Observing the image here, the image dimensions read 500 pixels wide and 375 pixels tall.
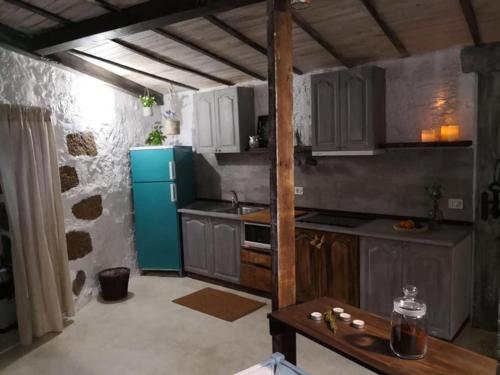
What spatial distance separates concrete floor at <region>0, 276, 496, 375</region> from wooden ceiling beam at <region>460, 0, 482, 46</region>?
2.45 m

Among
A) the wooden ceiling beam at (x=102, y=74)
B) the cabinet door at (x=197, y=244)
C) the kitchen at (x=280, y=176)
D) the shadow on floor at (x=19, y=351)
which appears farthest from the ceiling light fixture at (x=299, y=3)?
the shadow on floor at (x=19, y=351)

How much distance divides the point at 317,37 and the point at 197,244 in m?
2.83

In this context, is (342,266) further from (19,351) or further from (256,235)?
(19,351)

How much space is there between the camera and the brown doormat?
403 centimetres

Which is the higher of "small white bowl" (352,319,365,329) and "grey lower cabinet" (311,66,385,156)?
"grey lower cabinet" (311,66,385,156)

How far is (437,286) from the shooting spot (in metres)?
3.21

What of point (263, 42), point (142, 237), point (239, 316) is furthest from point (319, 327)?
point (142, 237)

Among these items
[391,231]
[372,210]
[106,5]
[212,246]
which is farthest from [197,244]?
[106,5]

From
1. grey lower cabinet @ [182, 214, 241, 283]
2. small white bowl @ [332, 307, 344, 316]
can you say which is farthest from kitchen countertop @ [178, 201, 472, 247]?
small white bowl @ [332, 307, 344, 316]

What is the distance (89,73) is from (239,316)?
3.13m

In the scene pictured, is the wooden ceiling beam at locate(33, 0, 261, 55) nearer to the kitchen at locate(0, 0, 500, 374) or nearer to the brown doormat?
the kitchen at locate(0, 0, 500, 374)

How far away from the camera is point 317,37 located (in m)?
3.55

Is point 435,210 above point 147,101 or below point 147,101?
below

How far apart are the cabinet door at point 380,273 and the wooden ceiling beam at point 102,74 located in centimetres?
344
